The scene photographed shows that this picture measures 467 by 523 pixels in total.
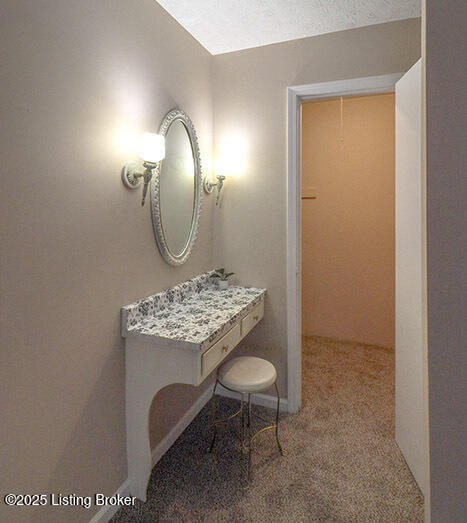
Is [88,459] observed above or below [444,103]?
below

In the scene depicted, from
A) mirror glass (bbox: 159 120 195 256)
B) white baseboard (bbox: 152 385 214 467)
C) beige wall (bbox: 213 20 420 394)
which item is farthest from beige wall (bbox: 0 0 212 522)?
beige wall (bbox: 213 20 420 394)

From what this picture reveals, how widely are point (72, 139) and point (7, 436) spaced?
42.8 inches

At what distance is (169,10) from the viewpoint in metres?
1.88

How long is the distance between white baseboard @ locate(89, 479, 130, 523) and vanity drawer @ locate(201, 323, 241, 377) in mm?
710

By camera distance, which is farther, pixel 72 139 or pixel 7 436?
pixel 72 139

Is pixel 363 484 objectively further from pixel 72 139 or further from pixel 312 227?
pixel 312 227

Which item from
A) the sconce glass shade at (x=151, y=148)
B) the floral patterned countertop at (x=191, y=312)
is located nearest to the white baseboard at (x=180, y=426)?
the floral patterned countertop at (x=191, y=312)

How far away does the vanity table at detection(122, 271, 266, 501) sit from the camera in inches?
58.2

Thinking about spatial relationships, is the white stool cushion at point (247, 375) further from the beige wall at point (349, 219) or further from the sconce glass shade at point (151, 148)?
the beige wall at point (349, 219)

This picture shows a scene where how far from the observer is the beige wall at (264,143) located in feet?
7.11

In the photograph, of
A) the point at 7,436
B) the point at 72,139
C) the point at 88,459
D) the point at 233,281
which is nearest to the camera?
the point at 7,436

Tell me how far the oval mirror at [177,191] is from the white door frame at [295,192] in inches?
25.3

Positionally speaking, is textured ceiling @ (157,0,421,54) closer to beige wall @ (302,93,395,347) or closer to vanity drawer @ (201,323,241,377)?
beige wall @ (302,93,395,347)

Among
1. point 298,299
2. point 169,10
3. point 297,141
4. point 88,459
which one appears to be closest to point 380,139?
point 297,141
